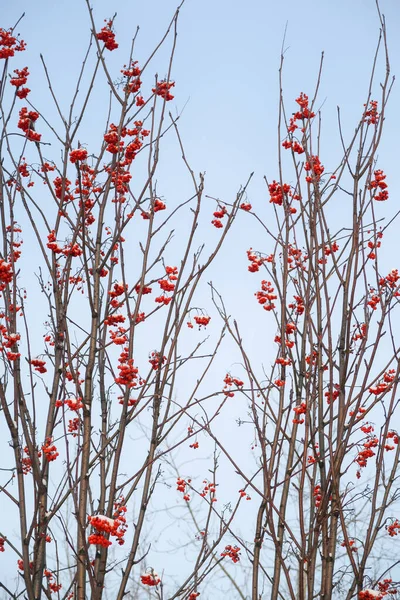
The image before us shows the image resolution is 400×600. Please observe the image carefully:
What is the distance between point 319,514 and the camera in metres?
2.05

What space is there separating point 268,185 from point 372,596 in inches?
77.4

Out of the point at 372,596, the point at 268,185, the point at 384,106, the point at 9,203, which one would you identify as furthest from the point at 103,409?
the point at 384,106

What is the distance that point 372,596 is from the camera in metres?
1.96

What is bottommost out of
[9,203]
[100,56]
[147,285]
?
[147,285]

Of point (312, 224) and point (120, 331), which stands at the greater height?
point (312, 224)

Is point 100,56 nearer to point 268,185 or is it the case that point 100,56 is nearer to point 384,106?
point 268,185

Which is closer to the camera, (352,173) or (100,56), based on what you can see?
(352,173)

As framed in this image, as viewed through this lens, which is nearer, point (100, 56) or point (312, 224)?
point (312, 224)

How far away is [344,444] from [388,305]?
0.69 meters

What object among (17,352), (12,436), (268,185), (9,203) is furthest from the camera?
(268,185)

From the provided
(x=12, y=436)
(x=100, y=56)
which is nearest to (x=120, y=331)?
(x=12, y=436)

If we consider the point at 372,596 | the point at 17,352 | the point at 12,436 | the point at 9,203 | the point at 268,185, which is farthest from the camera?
the point at 268,185

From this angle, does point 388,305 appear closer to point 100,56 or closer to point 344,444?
point 344,444

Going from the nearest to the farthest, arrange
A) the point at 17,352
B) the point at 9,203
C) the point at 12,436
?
the point at 12,436, the point at 17,352, the point at 9,203
